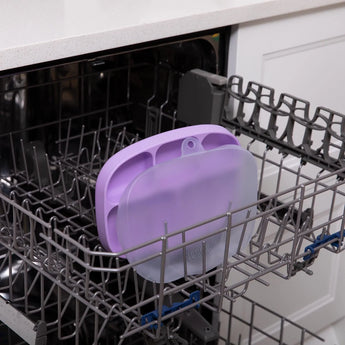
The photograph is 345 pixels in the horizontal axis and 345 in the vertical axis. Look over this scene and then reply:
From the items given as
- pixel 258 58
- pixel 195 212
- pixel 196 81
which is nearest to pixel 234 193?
pixel 195 212

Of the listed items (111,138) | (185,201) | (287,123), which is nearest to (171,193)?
(185,201)

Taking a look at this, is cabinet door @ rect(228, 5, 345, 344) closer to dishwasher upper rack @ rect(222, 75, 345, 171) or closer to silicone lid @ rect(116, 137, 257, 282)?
dishwasher upper rack @ rect(222, 75, 345, 171)

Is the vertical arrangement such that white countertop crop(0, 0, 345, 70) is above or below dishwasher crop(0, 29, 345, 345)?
above

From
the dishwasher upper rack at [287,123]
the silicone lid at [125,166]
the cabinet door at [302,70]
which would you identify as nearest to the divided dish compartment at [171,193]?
the silicone lid at [125,166]

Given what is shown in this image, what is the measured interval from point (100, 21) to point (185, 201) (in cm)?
35

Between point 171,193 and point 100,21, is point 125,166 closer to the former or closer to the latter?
point 171,193

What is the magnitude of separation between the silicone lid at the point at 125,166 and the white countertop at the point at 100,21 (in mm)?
205

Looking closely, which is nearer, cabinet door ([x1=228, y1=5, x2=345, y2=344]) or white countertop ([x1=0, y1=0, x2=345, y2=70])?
white countertop ([x1=0, y1=0, x2=345, y2=70])

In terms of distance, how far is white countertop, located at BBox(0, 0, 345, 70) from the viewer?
1021 mm

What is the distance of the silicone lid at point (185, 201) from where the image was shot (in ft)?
2.99

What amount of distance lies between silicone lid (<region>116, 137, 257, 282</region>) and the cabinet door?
1.13ft

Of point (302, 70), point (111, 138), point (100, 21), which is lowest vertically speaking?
point (111, 138)

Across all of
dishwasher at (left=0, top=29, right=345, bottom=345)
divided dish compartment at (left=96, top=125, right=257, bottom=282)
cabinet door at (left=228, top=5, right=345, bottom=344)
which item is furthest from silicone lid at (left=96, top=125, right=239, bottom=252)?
cabinet door at (left=228, top=5, right=345, bottom=344)

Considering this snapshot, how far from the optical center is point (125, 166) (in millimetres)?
957
